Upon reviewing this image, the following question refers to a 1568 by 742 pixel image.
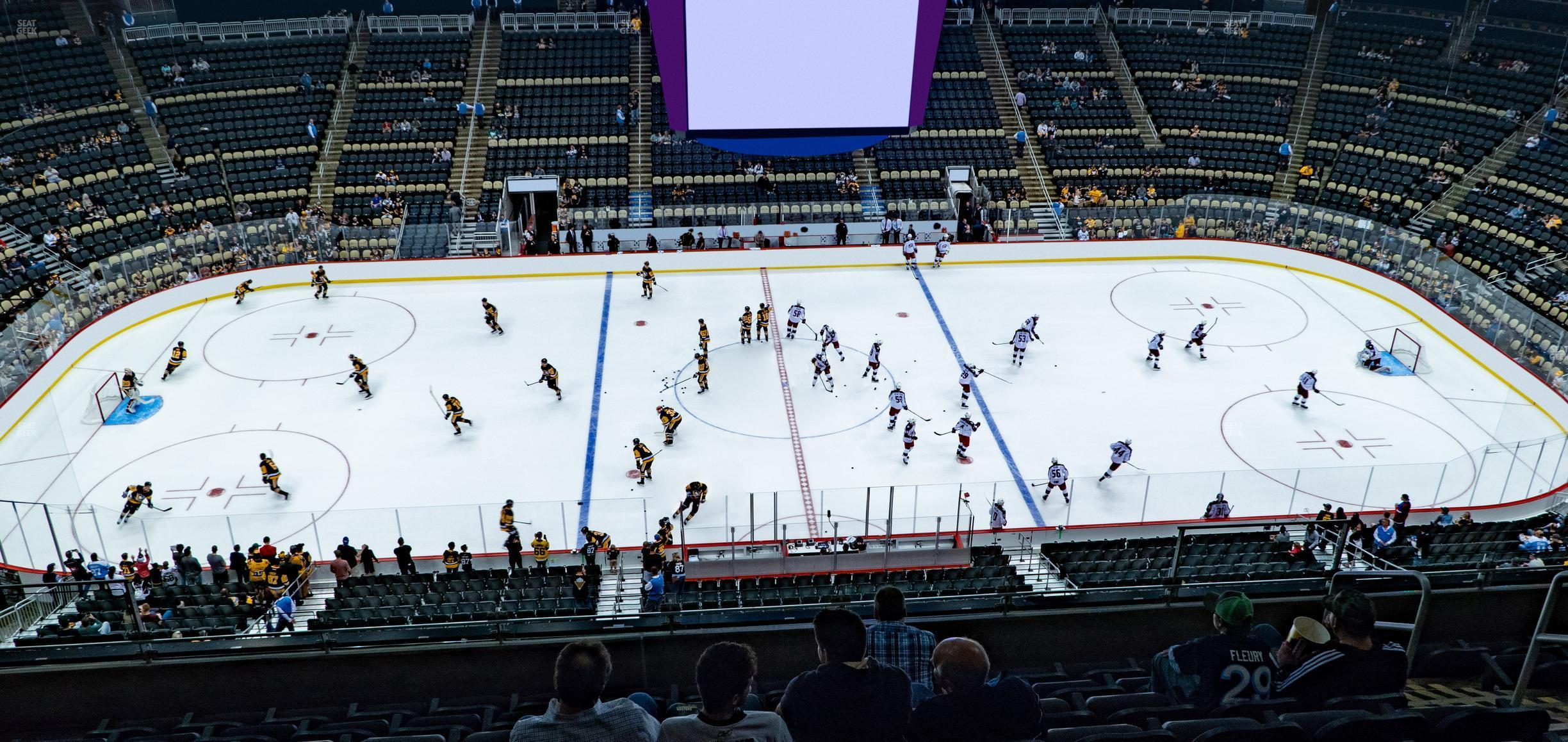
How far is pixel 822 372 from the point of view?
21.2 metres

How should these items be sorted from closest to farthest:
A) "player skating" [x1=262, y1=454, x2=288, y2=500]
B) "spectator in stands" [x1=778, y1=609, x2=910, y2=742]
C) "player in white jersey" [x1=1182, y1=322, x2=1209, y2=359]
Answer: "spectator in stands" [x1=778, y1=609, x2=910, y2=742] < "player skating" [x1=262, y1=454, x2=288, y2=500] < "player in white jersey" [x1=1182, y1=322, x2=1209, y2=359]

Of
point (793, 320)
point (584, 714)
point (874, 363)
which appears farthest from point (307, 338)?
point (584, 714)

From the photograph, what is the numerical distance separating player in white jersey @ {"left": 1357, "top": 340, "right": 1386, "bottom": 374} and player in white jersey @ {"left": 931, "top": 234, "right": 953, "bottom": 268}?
1016cm

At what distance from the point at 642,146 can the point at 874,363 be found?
49.4ft

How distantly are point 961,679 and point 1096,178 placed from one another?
2965 centimetres

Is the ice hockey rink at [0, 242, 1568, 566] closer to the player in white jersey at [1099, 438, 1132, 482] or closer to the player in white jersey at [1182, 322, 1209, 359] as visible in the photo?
the player in white jersey at [1182, 322, 1209, 359]

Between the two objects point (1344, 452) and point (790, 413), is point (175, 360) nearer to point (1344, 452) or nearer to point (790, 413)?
point (790, 413)

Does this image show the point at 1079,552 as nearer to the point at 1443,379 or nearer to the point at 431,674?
the point at 431,674

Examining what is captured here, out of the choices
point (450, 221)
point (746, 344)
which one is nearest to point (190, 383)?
point (450, 221)

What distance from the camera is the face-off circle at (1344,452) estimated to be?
1578 centimetres

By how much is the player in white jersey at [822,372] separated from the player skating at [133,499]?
38.3ft

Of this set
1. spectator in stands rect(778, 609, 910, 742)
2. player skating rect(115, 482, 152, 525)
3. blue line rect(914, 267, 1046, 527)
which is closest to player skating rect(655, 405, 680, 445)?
blue line rect(914, 267, 1046, 527)

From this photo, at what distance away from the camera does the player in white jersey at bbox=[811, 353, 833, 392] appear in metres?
20.8

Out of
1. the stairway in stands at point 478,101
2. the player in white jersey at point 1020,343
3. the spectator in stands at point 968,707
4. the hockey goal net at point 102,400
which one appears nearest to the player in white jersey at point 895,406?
the player in white jersey at point 1020,343
